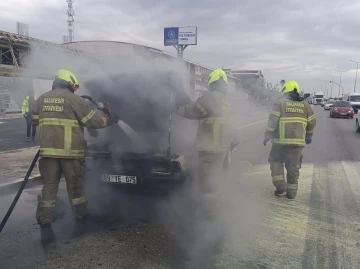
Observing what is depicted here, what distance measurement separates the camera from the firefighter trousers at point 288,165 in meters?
5.03

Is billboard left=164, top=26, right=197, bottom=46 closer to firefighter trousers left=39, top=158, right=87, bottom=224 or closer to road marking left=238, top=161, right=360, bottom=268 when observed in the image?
road marking left=238, top=161, right=360, bottom=268

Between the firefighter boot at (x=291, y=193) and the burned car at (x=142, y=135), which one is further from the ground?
the burned car at (x=142, y=135)

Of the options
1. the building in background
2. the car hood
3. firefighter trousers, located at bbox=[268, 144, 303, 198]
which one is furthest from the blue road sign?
firefighter trousers, located at bbox=[268, 144, 303, 198]

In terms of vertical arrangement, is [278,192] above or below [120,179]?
below

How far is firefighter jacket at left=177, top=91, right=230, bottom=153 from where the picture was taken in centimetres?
432

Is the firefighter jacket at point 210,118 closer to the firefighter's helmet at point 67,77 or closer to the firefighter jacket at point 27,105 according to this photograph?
the firefighter's helmet at point 67,77

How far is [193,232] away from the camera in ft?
12.4

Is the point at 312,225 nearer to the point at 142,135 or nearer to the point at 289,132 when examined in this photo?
the point at 289,132

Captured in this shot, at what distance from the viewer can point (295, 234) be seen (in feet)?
12.3

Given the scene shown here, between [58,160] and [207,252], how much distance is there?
1.96m

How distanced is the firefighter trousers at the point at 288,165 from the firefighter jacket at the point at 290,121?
0.14 m

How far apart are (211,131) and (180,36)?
108 feet

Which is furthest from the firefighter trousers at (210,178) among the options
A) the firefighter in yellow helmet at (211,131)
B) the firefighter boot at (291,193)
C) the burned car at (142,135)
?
the firefighter boot at (291,193)

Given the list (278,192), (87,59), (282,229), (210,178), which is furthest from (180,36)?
(282,229)
